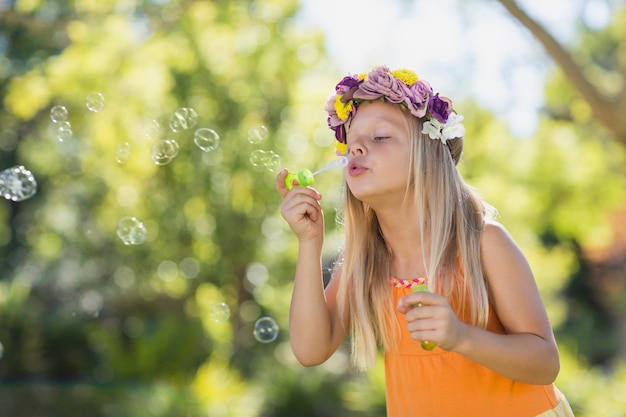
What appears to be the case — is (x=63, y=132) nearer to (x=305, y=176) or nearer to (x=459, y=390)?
(x=305, y=176)

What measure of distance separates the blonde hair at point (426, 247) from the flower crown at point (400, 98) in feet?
0.12

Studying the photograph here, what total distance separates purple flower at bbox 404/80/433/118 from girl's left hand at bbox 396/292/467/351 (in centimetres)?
68

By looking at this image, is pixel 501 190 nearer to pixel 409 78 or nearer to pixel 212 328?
pixel 212 328

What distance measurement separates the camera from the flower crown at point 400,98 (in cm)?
215

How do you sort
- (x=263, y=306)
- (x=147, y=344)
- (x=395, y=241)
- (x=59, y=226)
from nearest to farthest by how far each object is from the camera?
(x=395, y=241) < (x=147, y=344) < (x=263, y=306) < (x=59, y=226)

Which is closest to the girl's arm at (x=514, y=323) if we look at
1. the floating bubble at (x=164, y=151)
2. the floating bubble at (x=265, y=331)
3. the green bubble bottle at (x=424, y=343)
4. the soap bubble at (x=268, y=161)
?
the green bubble bottle at (x=424, y=343)

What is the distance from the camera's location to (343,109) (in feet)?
7.43

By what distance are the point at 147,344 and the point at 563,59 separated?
17.4 ft

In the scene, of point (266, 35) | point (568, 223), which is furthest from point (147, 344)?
point (568, 223)

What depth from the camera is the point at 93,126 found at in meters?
8.80

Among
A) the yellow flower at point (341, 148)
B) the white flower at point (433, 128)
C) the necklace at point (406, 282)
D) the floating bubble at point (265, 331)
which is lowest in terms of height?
the floating bubble at point (265, 331)

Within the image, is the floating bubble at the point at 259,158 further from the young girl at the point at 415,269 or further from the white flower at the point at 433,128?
the white flower at the point at 433,128

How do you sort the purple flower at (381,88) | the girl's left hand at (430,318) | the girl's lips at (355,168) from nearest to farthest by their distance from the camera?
the girl's left hand at (430,318), the girl's lips at (355,168), the purple flower at (381,88)

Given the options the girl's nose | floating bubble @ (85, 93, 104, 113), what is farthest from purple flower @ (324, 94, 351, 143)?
floating bubble @ (85, 93, 104, 113)
